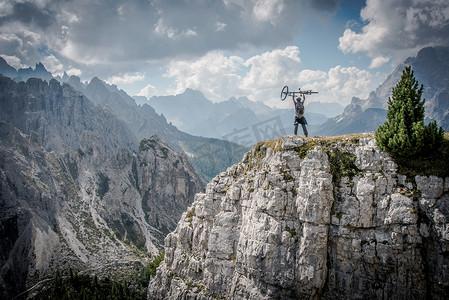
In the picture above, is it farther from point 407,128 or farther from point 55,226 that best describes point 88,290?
point 407,128

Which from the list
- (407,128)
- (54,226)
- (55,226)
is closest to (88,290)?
(54,226)

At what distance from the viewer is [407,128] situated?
3369 centimetres

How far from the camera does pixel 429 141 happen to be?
32.8m

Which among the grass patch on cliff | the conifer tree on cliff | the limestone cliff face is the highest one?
the conifer tree on cliff

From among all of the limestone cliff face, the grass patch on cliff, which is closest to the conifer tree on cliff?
the limestone cliff face

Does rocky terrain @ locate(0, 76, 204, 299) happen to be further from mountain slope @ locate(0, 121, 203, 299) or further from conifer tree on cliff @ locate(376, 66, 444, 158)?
conifer tree on cliff @ locate(376, 66, 444, 158)

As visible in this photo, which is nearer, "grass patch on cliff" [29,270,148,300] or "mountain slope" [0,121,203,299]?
"grass patch on cliff" [29,270,148,300]

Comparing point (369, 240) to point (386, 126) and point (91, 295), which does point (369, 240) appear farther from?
point (91, 295)

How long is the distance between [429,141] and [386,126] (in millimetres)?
5253

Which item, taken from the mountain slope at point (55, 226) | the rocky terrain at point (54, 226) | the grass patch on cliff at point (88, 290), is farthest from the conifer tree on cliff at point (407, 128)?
the rocky terrain at point (54, 226)

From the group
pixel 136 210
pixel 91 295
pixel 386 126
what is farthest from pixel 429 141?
pixel 136 210

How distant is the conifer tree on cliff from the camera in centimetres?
3253

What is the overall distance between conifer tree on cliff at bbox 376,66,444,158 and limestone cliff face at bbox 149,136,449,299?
90.6 inches

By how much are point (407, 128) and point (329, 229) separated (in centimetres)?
1767
